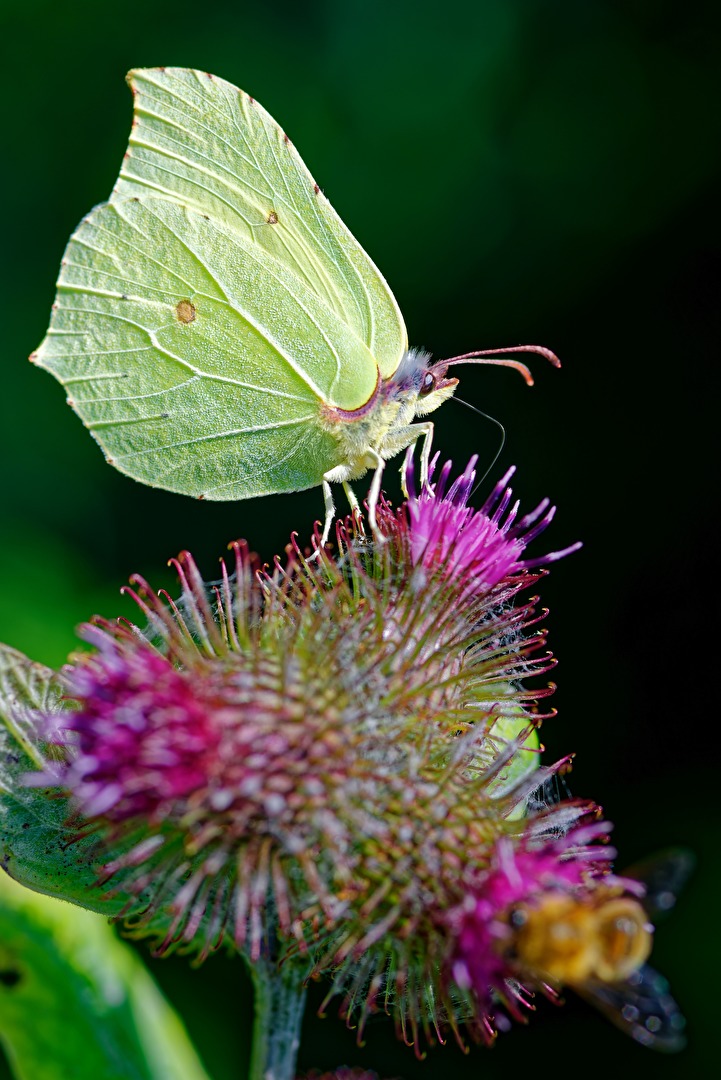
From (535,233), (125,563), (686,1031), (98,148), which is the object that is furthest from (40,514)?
(686,1031)

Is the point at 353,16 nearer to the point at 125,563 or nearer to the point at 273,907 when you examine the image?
the point at 125,563

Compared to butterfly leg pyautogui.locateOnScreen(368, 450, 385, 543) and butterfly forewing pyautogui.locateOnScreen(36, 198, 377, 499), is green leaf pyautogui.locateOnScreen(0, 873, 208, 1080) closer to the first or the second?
butterfly leg pyautogui.locateOnScreen(368, 450, 385, 543)

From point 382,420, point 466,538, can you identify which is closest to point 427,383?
point 382,420

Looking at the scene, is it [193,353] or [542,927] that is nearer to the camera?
[542,927]

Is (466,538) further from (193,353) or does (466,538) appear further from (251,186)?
(251,186)

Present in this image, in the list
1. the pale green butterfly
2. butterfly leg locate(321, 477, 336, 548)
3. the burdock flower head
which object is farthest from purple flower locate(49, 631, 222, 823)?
the pale green butterfly

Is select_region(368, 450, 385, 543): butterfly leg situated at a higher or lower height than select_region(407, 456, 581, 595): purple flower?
lower
